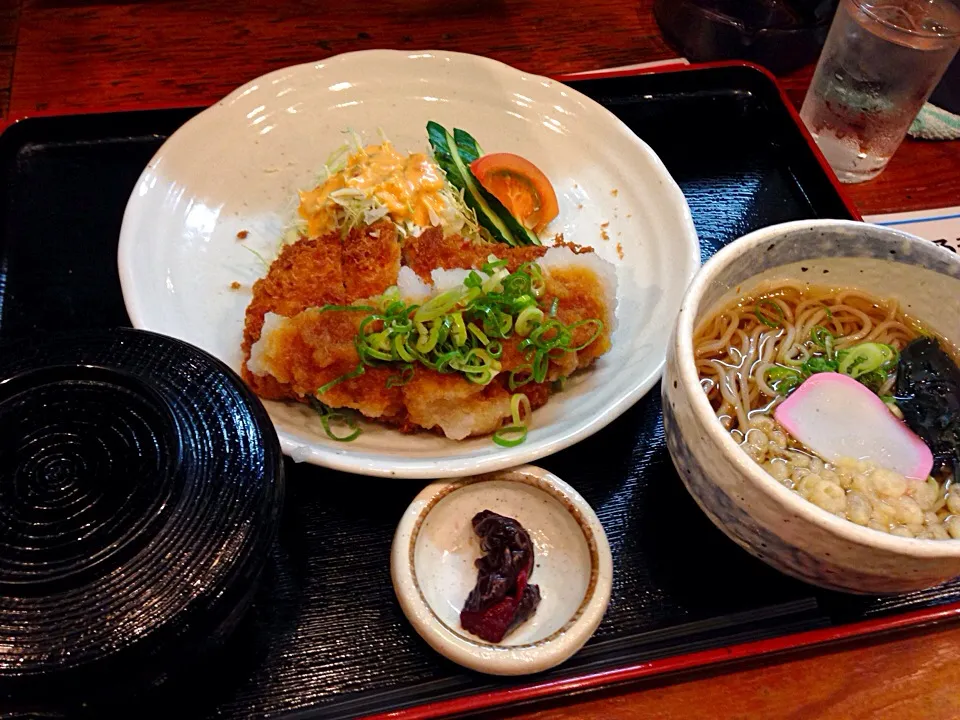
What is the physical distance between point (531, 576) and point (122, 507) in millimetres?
798

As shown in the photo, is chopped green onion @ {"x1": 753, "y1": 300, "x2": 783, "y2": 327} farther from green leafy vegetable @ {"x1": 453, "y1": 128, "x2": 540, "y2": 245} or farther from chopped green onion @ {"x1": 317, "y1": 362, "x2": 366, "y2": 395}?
chopped green onion @ {"x1": 317, "y1": 362, "x2": 366, "y2": 395}

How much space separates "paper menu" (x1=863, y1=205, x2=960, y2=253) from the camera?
2.40 metres

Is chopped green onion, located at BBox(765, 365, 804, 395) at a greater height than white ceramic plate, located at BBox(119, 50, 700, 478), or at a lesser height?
greater

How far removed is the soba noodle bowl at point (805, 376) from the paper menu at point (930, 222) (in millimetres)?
925

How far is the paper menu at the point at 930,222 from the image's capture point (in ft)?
7.89

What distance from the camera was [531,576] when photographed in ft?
4.98

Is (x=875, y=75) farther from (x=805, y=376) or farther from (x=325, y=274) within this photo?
(x=325, y=274)

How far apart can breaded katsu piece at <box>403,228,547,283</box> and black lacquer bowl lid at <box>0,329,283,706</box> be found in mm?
790

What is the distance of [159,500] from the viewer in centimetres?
121

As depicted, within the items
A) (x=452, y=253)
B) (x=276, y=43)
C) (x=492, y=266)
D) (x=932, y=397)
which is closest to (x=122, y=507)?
(x=492, y=266)

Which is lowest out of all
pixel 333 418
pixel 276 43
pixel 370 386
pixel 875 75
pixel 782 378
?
pixel 333 418

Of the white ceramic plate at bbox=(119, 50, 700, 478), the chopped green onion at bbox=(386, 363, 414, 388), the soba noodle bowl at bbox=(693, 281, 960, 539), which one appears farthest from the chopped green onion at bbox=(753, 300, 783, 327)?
the chopped green onion at bbox=(386, 363, 414, 388)

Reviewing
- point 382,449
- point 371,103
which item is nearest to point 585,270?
point 382,449

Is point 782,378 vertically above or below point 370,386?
above
